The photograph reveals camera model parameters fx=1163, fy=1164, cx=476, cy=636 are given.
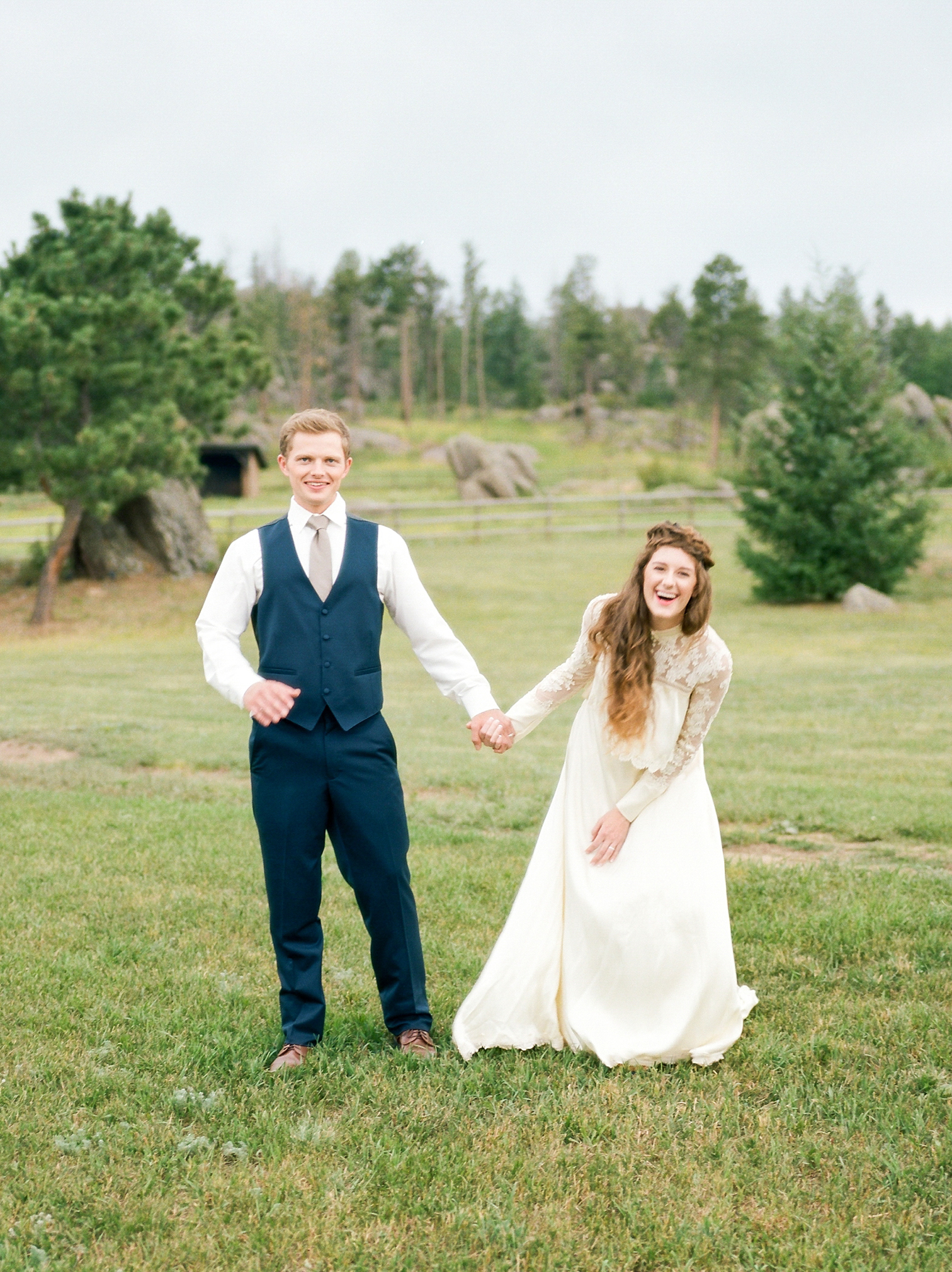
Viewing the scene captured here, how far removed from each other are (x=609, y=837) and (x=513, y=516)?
28.5m

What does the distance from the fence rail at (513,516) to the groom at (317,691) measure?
23551 mm

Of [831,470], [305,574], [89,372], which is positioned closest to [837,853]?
[305,574]

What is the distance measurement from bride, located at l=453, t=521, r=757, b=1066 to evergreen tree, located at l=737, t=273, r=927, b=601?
17.0 metres

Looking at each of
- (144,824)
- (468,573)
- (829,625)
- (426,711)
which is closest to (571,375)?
(468,573)

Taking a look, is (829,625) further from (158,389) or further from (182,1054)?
(182,1054)

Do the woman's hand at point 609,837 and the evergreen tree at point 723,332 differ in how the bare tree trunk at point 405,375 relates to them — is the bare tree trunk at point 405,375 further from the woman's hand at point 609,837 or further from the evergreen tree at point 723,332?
the woman's hand at point 609,837

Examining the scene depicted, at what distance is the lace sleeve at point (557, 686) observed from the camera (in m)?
4.11

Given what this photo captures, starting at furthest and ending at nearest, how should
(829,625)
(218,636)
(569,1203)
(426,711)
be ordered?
1. (829,625)
2. (426,711)
3. (218,636)
4. (569,1203)

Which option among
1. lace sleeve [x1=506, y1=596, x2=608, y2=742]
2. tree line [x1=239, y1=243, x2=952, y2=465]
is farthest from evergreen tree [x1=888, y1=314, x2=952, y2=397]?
lace sleeve [x1=506, y1=596, x2=608, y2=742]

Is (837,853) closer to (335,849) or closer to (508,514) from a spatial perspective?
(335,849)

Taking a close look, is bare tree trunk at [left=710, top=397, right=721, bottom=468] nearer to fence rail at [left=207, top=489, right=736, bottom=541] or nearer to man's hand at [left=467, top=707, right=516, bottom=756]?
fence rail at [left=207, top=489, right=736, bottom=541]

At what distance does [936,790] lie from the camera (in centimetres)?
821

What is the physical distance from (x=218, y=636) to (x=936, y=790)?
6169 mm

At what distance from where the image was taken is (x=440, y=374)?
78938mm
